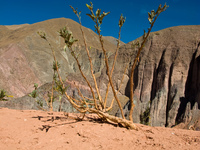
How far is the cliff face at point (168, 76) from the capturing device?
97.1 ft

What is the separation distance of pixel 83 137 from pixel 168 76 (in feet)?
106

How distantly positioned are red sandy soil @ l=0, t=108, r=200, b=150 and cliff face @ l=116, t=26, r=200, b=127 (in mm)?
23692

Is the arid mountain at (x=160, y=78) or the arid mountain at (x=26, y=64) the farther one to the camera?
the arid mountain at (x=26, y=64)

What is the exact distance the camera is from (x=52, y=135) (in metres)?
3.67

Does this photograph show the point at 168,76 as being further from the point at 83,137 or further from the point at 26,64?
the point at 26,64

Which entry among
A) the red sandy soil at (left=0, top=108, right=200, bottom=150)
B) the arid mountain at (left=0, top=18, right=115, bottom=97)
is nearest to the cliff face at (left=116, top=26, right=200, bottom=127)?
the arid mountain at (left=0, top=18, right=115, bottom=97)

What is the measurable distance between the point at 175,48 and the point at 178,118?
1411 centimetres

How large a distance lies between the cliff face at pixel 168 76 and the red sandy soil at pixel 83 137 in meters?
23.7

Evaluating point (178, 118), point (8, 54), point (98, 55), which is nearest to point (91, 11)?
point (178, 118)

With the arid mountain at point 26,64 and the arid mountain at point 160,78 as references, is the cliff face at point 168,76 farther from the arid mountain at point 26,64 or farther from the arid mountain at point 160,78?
the arid mountain at point 26,64

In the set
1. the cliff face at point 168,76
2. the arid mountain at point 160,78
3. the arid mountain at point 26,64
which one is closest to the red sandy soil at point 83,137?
the arid mountain at point 160,78

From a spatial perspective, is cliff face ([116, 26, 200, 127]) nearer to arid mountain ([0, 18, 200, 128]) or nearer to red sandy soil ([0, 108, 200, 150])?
arid mountain ([0, 18, 200, 128])

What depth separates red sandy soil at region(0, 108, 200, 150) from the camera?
10.7 ft

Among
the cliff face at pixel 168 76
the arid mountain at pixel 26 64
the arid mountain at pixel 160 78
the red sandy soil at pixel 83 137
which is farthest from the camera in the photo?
the arid mountain at pixel 26 64
